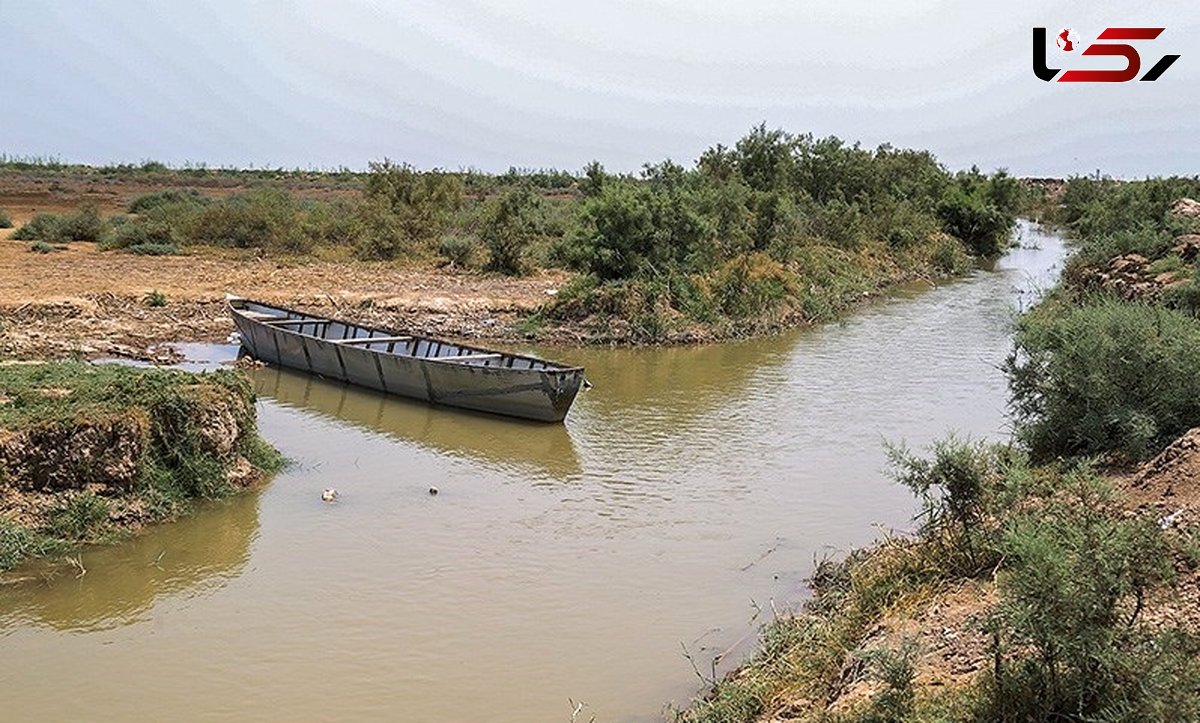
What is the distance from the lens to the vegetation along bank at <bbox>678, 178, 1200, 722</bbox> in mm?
4699

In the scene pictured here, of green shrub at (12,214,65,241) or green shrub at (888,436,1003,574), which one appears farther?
green shrub at (12,214,65,241)

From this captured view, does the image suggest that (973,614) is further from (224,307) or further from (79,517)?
(224,307)

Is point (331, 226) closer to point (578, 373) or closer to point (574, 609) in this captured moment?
point (578, 373)

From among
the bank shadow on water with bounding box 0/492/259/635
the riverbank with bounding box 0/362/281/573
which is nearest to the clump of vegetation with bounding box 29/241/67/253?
the riverbank with bounding box 0/362/281/573

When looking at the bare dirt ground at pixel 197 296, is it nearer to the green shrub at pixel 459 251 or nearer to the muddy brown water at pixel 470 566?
the green shrub at pixel 459 251

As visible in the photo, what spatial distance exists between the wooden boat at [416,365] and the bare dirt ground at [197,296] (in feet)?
6.88

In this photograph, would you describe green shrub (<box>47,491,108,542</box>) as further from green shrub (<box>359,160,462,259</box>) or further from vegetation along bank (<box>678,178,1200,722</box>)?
green shrub (<box>359,160,462,259</box>)

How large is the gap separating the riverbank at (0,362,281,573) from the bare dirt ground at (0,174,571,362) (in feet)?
20.3

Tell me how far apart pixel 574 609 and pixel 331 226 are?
25067 millimetres

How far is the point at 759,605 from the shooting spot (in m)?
8.45

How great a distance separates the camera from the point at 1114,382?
9.62m

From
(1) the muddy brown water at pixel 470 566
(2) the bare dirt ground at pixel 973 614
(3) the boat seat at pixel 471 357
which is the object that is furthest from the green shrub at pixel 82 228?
(2) the bare dirt ground at pixel 973 614

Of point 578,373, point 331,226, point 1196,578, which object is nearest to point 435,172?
point 331,226

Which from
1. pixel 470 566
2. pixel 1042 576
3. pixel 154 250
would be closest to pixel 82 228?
pixel 154 250
